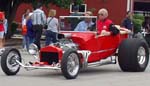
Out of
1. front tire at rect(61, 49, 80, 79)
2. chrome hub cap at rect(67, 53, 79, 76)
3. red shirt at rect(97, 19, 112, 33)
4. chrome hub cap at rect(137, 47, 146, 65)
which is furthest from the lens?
chrome hub cap at rect(137, 47, 146, 65)

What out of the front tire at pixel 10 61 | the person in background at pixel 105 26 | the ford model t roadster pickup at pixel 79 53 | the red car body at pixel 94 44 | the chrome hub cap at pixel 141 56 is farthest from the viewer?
the chrome hub cap at pixel 141 56

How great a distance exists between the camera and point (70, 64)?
1172 centimetres

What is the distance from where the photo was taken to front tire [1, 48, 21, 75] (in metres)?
12.2

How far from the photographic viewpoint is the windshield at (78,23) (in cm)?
1331

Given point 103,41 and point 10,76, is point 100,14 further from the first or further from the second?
point 10,76

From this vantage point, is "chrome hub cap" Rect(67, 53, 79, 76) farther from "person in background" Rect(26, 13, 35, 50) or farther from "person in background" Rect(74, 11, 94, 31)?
"person in background" Rect(26, 13, 35, 50)

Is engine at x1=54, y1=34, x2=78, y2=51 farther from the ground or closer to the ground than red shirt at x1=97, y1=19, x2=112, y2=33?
closer to the ground

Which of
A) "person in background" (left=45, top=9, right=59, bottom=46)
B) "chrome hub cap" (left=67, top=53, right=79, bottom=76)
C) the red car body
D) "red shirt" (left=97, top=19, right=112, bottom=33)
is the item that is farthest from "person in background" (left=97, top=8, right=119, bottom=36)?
"person in background" (left=45, top=9, right=59, bottom=46)

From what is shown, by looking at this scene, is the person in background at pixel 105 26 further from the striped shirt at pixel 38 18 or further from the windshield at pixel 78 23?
the striped shirt at pixel 38 18

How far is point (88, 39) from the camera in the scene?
1273cm

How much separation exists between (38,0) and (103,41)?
1538 cm

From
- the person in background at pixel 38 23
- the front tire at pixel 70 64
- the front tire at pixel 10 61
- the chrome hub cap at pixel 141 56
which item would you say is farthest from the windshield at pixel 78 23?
the person in background at pixel 38 23

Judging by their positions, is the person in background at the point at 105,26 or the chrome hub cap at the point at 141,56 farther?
the chrome hub cap at the point at 141,56

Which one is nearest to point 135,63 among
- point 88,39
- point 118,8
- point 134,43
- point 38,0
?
point 134,43
